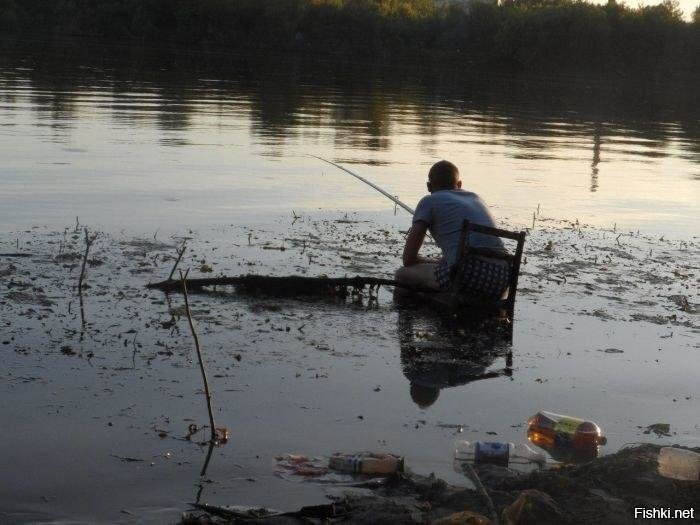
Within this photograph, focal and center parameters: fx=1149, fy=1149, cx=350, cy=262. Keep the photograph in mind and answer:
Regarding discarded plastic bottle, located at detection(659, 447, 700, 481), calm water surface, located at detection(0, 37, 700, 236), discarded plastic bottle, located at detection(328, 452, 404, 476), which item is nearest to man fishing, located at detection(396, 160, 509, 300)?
discarded plastic bottle, located at detection(328, 452, 404, 476)

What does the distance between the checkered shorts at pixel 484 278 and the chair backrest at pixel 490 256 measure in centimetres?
5

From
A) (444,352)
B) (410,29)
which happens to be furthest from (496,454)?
(410,29)

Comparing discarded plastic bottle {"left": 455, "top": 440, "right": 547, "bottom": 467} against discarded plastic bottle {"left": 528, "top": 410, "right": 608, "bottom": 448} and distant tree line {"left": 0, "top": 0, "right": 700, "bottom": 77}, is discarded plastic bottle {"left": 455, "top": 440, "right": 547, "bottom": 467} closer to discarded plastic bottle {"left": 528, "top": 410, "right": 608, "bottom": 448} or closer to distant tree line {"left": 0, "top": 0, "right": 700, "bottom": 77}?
discarded plastic bottle {"left": 528, "top": 410, "right": 608, "bottom": 448}

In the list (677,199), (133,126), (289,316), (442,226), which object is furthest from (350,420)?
(133,126)

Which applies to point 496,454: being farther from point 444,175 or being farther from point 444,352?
point 444,175

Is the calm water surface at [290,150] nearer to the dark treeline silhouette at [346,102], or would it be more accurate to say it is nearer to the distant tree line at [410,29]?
the dark treeline silhouette at [346,102]

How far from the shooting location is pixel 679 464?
500 cm

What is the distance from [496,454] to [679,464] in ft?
2.80

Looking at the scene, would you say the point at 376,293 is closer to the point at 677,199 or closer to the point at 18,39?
the point at 677,199

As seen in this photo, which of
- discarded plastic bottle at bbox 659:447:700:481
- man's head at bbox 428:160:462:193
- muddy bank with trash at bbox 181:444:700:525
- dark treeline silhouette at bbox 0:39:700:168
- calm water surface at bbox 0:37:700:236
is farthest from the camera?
dark treeline silhouette at bbox 0:39:700:168

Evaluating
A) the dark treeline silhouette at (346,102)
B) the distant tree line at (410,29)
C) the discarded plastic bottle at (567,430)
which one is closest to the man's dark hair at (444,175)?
the discarded plastic bottle at (567,430)

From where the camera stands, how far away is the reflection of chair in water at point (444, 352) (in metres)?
6.93

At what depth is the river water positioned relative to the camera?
550 centimetres

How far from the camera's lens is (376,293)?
8969 mm
